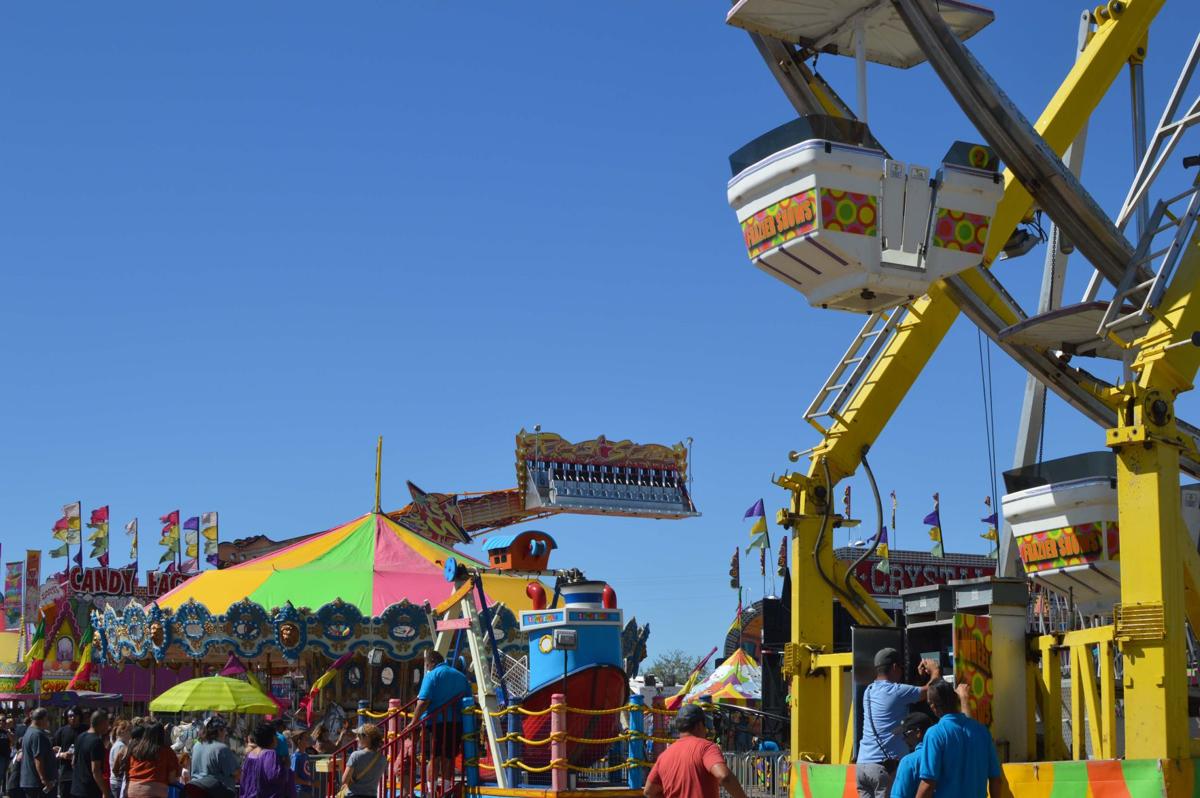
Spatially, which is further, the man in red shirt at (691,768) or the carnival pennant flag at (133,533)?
the carnival pennant flag at (133,533)

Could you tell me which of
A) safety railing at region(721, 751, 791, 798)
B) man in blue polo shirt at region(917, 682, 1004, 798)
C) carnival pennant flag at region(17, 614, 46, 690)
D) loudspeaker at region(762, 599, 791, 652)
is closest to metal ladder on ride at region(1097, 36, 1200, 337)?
man in blue polo shirt at region(917, 682, 1004, 798)

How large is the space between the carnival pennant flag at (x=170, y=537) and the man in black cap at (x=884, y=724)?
55.3 m

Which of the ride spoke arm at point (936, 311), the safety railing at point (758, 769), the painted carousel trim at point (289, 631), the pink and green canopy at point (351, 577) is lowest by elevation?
the safety railing at point (758, 769)

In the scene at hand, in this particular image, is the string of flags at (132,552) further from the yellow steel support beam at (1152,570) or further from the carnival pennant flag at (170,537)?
the yellow steel support beam at (1152,570)

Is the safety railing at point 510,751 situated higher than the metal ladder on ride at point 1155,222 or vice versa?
the metal ladder on ride at point 1155,222

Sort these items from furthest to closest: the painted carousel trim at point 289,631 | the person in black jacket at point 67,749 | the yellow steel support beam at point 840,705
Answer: the painted carousel trim at point 289,631 < the person in black jacket at point 67,749 < the yellow steel support beam at point 840,705

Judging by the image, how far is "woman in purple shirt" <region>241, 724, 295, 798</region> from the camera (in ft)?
37.9

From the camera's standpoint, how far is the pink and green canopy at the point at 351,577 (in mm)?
31047

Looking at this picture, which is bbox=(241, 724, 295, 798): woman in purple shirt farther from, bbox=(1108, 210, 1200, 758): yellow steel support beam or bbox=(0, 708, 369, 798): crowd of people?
bbox=(1108, 210, 1200, 758): yellow steel support beam

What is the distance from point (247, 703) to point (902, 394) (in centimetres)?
1141

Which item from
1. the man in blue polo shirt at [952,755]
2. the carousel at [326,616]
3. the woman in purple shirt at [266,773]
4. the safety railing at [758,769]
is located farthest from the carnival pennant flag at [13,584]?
the man in blue polo shirt at [952,755]

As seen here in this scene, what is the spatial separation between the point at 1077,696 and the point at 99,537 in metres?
55.0

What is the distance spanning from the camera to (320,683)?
27.3 meters

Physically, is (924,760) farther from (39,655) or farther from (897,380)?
(39,655)
